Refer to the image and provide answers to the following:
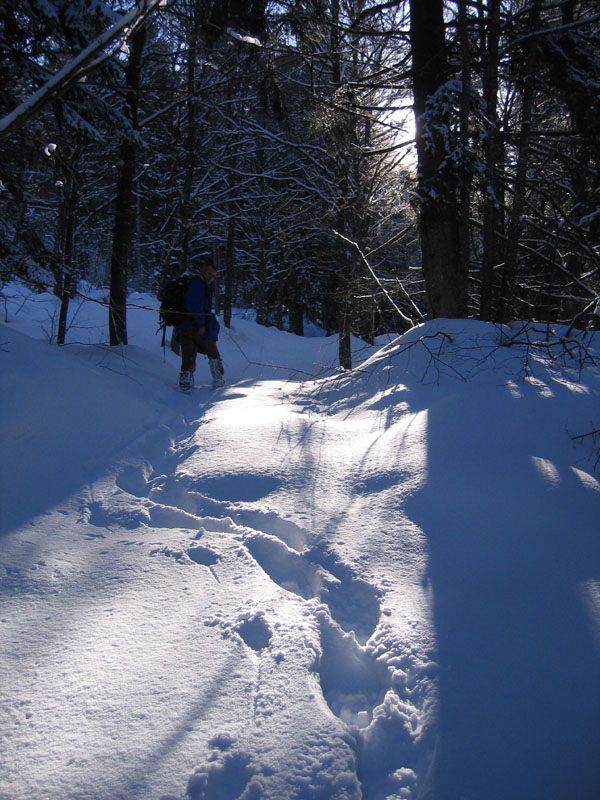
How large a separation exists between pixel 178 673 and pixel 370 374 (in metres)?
3.76

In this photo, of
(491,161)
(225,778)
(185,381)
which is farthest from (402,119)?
(225,778)

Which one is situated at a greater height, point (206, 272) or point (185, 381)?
point (206, 272)

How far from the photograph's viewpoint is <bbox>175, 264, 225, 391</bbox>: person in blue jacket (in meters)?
6.08

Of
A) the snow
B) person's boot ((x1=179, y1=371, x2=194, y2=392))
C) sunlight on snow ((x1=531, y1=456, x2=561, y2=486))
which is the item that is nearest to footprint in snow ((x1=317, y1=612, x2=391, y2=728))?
the snow

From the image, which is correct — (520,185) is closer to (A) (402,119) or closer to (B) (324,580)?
(A) (402,119)

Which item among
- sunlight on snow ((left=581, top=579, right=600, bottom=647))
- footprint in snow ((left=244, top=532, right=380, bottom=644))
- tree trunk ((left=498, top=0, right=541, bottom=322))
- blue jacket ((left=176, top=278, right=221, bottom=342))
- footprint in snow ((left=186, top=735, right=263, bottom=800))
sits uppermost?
tree trunk ((left=498, top=0, right=541, bottom=322))

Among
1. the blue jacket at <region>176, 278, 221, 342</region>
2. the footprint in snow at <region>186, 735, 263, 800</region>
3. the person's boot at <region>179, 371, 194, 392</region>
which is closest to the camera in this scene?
the footprint in snow at <region>186, 735, 263, 800</region>

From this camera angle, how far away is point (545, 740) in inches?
54.7

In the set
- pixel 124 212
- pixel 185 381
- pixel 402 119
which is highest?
pixel 402 119

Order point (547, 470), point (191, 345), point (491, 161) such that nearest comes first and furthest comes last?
point (547, 470), point (491, 161), point (191, 345)

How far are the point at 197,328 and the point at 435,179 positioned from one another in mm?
3551

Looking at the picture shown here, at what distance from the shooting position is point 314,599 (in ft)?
6.81

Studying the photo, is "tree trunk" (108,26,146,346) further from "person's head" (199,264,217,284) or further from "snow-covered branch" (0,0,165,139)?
"snow-covered branch" (0,0,165,139)

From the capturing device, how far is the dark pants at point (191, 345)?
6.29m
